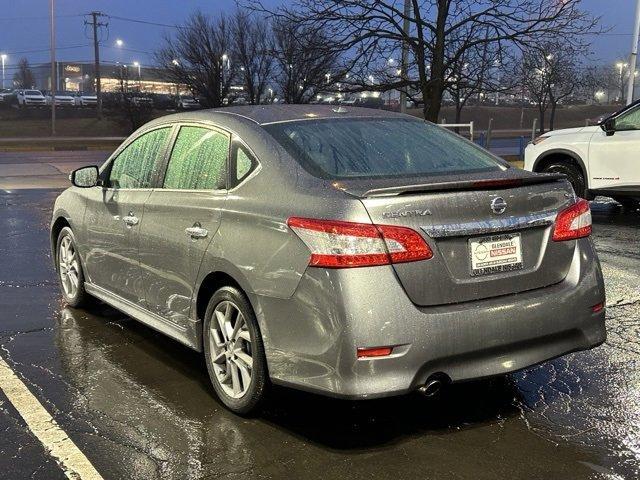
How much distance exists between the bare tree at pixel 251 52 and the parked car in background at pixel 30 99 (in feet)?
110

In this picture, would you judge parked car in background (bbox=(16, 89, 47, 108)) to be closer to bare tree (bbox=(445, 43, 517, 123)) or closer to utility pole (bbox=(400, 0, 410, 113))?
utility pole (bbox=(400, 0, 410, 113))

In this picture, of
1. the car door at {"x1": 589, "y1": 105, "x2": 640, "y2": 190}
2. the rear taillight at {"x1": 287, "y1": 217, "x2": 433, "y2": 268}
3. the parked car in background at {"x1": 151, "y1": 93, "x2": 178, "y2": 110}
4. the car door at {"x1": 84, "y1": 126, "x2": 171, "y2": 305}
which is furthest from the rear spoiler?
the parked car in background at {"x1": 151, "y1": 93, "x2": 178, "y2": 110}

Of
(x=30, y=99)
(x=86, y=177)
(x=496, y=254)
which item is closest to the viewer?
(x=496, y=254)

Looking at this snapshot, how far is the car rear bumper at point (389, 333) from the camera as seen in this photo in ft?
10.6

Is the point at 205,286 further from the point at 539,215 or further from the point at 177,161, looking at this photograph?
the point at 539,215

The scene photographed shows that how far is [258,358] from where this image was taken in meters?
3.67

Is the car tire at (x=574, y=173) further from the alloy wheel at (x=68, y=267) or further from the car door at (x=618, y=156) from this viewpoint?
the alloy wheel at (x=68, y=267)

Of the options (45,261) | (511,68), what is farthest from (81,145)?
(45,261)

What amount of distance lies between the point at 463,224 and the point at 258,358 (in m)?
1.22

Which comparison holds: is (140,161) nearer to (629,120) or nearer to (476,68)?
(629,120)

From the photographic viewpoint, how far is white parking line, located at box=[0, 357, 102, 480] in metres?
3.28

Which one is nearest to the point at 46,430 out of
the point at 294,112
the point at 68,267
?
the point at 294,112

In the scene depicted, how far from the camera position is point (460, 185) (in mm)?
3471

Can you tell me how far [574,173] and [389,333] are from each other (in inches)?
334
